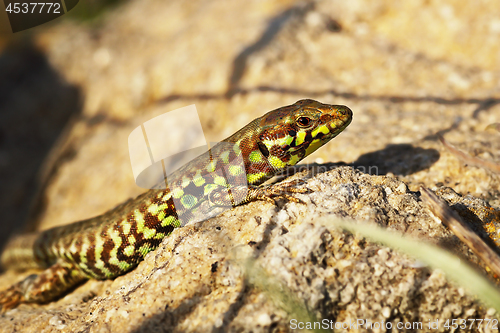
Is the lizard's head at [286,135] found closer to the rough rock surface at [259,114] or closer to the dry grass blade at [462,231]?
the rough rock surface at [259,114]

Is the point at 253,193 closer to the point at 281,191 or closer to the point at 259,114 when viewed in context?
the point at 281,191

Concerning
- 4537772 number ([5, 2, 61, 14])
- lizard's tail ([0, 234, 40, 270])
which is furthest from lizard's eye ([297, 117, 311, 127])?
4537772 number ([5, 2, 61, 14])

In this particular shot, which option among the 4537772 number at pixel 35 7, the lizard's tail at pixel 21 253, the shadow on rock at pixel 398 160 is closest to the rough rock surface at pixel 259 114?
the shadow on rock at pixel 398 160

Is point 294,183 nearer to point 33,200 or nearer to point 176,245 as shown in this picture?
point 176,245

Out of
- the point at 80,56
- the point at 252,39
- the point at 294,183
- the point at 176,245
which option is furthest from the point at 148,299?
the point at 80,56

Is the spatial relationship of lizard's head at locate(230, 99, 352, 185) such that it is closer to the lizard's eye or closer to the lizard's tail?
the lizard's eye

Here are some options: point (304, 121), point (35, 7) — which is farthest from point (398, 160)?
point (35, 7)
